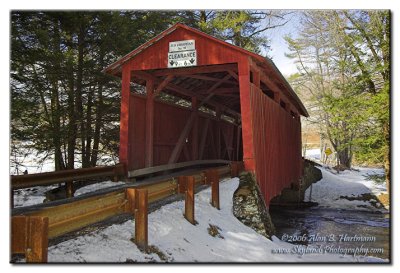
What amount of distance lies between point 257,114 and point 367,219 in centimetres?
637

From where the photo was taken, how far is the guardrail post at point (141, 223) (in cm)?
400

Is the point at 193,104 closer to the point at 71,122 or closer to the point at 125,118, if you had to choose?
the point at 125,118

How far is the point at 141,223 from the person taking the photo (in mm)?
4039

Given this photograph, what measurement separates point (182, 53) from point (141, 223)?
5.53m

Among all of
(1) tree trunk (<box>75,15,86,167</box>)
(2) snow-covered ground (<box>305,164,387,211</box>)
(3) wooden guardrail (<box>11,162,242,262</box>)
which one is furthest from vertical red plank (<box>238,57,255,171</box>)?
(2) snow-covered ground (<box>305,164,387,211</box>)

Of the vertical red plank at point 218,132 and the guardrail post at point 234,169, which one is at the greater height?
the vertical red plank at point 218,132

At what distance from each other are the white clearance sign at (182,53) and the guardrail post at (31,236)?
6.03 m

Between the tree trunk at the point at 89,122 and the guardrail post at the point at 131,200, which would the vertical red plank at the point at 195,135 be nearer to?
the tree trunk at the point at 89,122

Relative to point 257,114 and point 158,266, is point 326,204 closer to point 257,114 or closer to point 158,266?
point 257,114

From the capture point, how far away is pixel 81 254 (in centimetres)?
351

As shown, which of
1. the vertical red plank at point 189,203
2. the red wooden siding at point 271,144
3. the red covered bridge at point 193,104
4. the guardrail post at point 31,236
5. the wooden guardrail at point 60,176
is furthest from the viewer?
the red wooden siding at point 271,144

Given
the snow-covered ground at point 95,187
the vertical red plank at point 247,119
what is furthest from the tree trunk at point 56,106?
the vertical red plank at point 247,119

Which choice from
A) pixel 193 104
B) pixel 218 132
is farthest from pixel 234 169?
pixel 218 132

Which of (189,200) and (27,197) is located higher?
(189,200)
